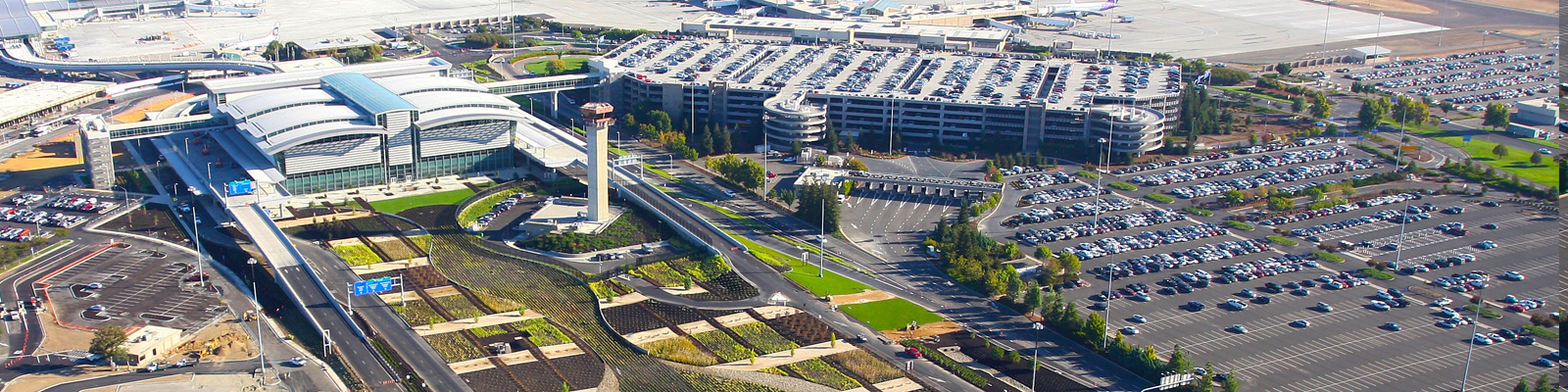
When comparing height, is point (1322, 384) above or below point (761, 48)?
below

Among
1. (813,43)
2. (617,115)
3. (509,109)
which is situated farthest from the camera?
(813,43)

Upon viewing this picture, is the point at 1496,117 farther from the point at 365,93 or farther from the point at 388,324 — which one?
the point at 388,324

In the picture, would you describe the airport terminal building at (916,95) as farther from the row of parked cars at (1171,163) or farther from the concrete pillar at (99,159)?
the concrete pillar at (99,159)

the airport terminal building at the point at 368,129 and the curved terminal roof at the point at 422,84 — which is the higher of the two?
the curved terminal roof at the point at 422,84

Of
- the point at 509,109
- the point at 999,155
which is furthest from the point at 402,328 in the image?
the point at 999,155

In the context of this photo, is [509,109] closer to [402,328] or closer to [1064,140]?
[402,328]

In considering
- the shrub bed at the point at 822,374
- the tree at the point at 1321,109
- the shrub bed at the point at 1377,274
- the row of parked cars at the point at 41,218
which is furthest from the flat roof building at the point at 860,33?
the shrub bed at the point at 822,374
